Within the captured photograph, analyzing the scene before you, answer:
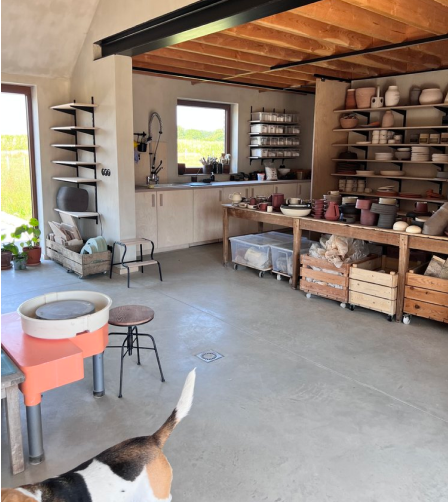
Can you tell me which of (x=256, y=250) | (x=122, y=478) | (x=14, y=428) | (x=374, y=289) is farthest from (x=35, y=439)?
(x=256, y=250)

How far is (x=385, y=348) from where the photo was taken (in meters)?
3.74

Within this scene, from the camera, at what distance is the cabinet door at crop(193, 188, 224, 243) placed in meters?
7.24

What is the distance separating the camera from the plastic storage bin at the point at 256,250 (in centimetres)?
567

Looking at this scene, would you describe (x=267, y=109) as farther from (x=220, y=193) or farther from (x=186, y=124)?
(x=220, y=193)

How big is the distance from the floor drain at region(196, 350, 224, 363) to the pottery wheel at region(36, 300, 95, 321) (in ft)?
3.83

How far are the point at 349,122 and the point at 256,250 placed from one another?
284cm

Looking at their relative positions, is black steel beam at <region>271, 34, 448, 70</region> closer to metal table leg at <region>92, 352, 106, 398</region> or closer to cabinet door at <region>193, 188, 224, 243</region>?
cabinet door at <region>193, 188, 224, 243</region>

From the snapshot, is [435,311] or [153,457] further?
[435,311]

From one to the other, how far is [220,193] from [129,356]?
4345mm

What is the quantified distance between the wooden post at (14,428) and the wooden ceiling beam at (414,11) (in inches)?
150

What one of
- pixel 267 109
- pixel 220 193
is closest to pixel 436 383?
pixel 220 193

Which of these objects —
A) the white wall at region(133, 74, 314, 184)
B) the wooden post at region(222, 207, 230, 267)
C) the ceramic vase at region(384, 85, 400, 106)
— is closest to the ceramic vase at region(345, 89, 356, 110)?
the ceramic vase at region(384, 85, 400, 106)

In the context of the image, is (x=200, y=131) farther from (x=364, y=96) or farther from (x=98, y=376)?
(x=98, y=376)

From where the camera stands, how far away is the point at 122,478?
6.07 feet
